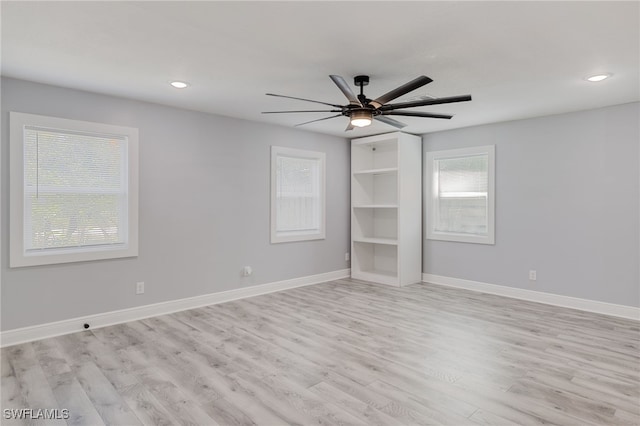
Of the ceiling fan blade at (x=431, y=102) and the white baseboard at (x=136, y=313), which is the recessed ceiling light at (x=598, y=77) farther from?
the white baseboard at (x=136, y=313)

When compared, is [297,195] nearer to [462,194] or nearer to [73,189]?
[462,194]

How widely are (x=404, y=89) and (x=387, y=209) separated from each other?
3954 mm

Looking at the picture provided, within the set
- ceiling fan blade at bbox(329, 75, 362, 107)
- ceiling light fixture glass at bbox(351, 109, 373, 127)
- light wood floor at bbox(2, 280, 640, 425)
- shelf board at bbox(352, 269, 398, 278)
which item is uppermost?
ceiling fan blade at bbox(329, 75, 362, 107)

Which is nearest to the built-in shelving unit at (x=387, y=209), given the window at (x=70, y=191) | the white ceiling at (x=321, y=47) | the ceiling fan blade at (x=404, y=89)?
the white ceiling at (x=321, y=47)

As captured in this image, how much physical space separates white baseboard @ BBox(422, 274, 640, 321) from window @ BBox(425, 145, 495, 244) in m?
0.65

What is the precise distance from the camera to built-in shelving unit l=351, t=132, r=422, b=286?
5.85m

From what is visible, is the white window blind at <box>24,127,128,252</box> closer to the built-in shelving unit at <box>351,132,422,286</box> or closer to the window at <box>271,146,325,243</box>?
the window at <box>271,146,325,243</box>

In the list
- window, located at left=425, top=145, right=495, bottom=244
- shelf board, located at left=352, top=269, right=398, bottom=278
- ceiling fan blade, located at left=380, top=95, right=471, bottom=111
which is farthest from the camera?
shelf board, located at left=352, top=269, right=398, bottom=278

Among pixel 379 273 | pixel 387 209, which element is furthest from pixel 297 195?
pixel 379 273

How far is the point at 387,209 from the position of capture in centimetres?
657

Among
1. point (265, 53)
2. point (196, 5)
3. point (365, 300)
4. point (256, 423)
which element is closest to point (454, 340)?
point (365, 300)

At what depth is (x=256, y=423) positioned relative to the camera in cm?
220

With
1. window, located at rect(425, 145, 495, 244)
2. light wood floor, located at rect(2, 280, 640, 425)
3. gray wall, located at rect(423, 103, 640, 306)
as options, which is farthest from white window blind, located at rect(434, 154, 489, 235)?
light wood floor, located at rect(2, 280, 640, 425)

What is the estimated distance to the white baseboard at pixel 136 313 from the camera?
3490mm
